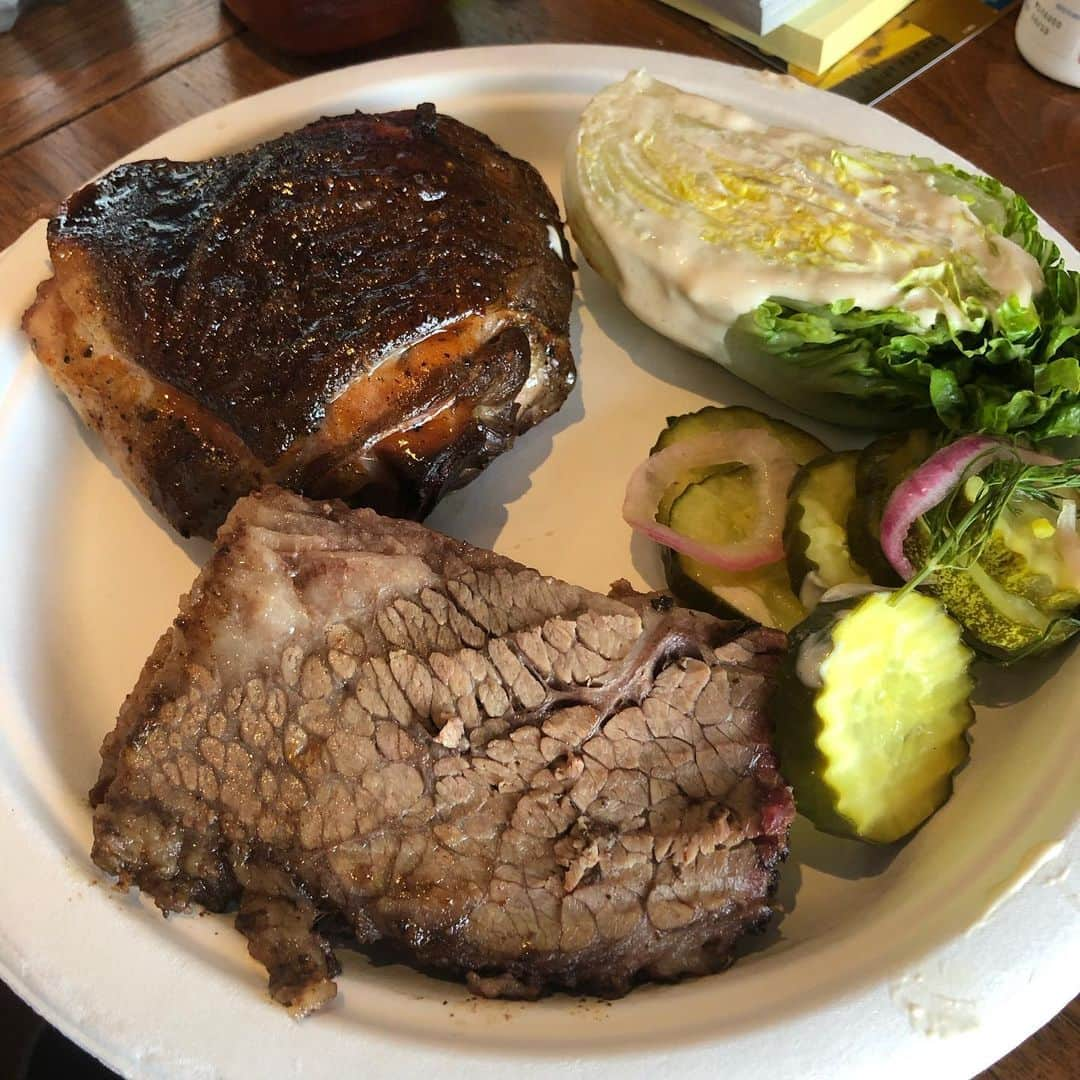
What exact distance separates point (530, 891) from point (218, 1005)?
1.87ft

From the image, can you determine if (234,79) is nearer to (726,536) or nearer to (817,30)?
(817,30)

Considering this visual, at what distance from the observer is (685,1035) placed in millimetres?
1605

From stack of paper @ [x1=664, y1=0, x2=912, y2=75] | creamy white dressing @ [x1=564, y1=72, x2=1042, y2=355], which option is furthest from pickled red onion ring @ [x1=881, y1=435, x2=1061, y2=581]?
stack of paper @ [x1=664, y1=0, x2=912, y2=75]

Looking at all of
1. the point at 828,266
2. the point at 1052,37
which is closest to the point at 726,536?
A: the point at 828,266

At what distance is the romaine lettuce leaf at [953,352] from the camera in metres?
2.12

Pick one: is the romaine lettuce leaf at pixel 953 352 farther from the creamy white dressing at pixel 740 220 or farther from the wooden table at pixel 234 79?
the wooden table at pixel 234 79

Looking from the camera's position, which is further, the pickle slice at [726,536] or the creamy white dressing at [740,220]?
the creamy white dressing at [740,220]

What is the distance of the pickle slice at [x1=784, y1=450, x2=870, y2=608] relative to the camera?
202 cm

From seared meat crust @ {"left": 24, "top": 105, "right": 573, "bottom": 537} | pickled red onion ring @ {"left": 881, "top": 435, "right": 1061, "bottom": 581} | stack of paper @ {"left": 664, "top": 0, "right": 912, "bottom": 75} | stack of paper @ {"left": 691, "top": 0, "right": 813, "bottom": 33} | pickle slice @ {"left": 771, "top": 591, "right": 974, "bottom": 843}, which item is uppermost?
seared meat crust @ {"left": 24, "top": 105, "right": 573, "bottom": 537}

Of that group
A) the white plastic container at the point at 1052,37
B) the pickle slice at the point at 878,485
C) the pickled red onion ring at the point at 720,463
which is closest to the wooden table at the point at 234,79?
the white plastic container at the point at 1052,37

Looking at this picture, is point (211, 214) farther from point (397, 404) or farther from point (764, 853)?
point (764, 853)

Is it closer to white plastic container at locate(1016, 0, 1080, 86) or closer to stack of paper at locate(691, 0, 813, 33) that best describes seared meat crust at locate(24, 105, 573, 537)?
stack of paper at locate(691, 0, 813, 33)

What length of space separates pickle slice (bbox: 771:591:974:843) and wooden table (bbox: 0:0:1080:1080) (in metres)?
1.94

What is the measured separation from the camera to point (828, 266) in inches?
90.1
